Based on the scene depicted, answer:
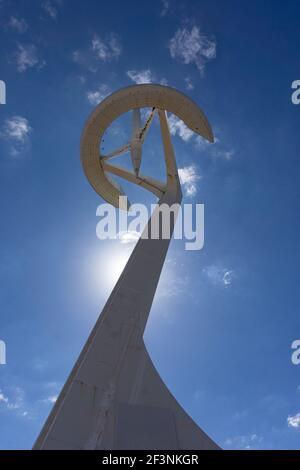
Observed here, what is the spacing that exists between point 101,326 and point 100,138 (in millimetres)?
9229

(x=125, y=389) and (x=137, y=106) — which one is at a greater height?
(x=137, y=106)

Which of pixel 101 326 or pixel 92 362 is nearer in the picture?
pixel 92 362

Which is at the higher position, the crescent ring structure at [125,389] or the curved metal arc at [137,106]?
the curved metal arc at [137,106]

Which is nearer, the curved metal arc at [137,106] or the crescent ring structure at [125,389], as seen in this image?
the crescent ring structure at [125,389]

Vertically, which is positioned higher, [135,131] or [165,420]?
[135,131]

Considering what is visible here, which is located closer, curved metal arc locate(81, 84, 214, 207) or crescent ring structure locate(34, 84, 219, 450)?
crescent ring structure locate(34, 84, 219, 450)

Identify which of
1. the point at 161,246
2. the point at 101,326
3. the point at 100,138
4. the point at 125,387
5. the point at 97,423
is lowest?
the point at 97,423

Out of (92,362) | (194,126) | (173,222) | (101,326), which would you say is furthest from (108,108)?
(92,362)

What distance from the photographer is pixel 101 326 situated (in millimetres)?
10320

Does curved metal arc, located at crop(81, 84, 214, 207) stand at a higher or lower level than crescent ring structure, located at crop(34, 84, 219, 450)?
higher

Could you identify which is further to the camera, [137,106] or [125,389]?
[137,106]
